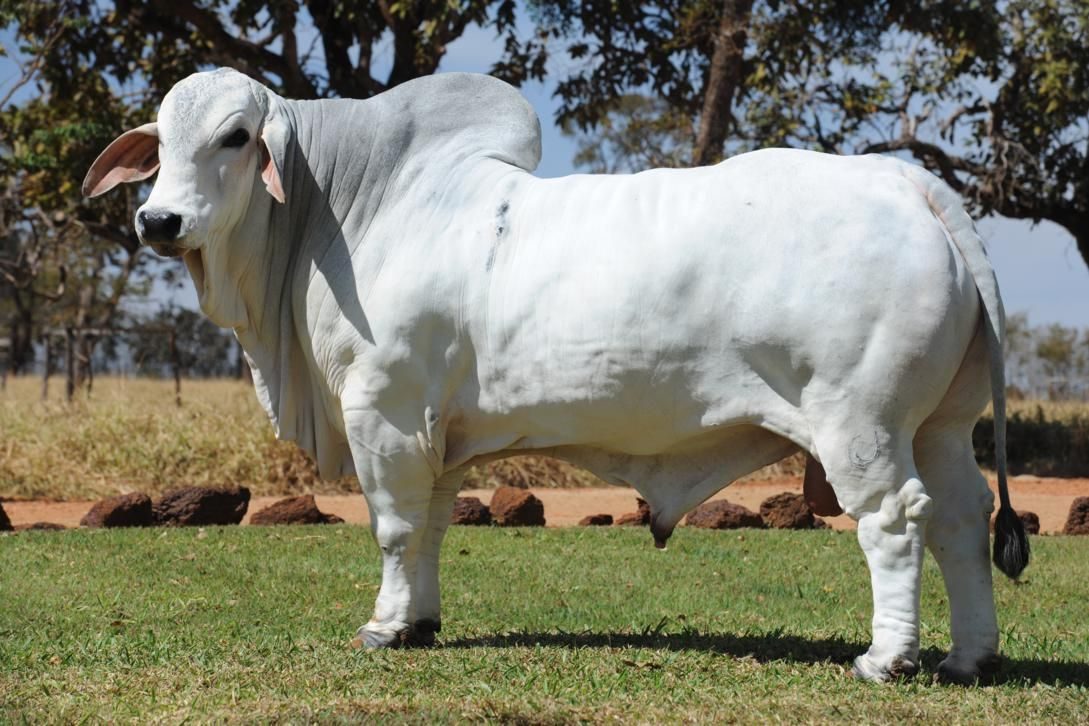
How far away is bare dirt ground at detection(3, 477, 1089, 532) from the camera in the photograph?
10.2m

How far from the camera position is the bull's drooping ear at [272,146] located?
4570 mm

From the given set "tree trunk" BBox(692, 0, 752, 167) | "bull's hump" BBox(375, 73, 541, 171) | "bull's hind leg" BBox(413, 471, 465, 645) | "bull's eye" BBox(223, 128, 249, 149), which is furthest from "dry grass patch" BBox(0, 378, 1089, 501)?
"bull's eye" BBox(223, 128, 249, 149)

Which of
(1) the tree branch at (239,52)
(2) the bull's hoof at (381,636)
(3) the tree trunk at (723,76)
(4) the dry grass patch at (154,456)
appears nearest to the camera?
(2) the bull's hoof at (381,636)

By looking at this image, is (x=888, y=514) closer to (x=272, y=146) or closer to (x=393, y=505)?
(x=393, y=505)

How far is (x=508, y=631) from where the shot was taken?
5.50 m

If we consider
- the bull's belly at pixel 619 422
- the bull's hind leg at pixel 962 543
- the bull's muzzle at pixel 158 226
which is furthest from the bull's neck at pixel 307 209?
the bull's hind leg at pixel 962 543

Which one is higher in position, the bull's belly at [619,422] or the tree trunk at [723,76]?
the tree trunk at [723,76]

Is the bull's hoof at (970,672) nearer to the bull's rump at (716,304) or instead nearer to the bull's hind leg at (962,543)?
the bull's hind leg at (962,543)

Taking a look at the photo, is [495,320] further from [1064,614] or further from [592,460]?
[1064,614]

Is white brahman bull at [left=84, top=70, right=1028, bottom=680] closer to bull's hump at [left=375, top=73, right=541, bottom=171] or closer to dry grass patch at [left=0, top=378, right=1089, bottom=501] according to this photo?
bull's hump at [left=375, top=73, right=541, bottom=171]

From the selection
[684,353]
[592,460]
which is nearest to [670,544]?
[592,460]

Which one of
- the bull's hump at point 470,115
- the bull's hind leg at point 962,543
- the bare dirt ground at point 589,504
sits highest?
the bull's hump at point 470,115

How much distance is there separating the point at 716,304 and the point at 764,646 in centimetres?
158

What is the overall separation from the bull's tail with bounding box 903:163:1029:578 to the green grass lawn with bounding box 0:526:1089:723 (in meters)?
0.44
